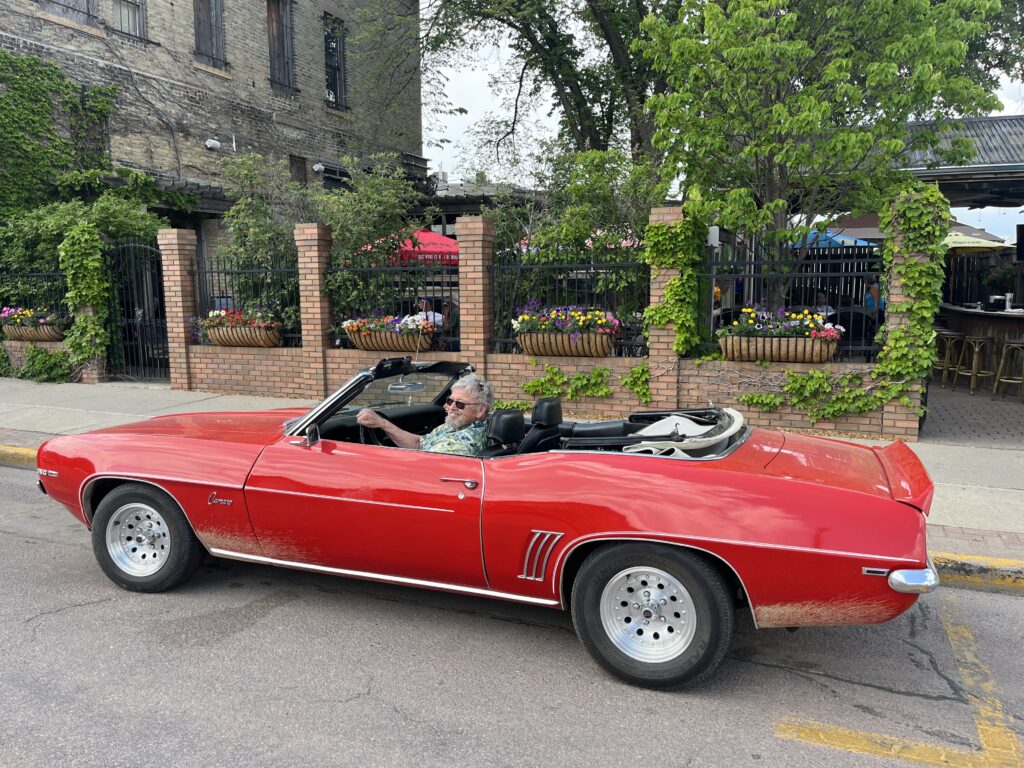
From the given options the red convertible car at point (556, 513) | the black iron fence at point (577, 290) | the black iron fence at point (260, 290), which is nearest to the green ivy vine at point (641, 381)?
the black iron fence at point (577, 290)

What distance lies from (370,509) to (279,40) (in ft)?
62.1

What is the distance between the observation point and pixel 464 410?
4289 millimetres

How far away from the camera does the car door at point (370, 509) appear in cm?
371

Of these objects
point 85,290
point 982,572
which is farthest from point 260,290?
point 982,572

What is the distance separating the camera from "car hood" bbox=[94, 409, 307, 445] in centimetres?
439

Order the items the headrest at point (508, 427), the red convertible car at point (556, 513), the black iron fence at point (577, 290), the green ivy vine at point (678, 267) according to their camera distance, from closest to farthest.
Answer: the red convertible car at point (556, 513)
the headrest at point (508, 427)
the green ivy vine at point (678, 267)
the black iron fence at point (577, 290)

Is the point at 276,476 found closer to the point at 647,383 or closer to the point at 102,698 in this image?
the point at 102,698

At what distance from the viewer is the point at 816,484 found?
333 cm

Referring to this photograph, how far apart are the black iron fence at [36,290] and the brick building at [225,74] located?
396cm

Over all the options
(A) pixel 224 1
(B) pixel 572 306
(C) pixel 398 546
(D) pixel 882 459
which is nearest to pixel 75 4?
(A) pixel 224 1

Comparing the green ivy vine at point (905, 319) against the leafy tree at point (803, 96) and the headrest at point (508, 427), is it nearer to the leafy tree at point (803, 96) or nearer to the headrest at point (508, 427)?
the leafy tree at point (803, 96)

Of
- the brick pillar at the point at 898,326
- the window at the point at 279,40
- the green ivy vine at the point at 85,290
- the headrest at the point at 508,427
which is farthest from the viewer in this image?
the window at the point at 279,40

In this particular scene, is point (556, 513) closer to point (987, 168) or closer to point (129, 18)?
point (987, 168)

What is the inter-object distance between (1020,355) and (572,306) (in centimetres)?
646
